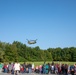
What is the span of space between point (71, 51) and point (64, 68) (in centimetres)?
13367

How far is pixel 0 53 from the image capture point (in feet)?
298

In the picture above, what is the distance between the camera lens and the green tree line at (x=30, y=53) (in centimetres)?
10312

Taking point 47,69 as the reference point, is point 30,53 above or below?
above

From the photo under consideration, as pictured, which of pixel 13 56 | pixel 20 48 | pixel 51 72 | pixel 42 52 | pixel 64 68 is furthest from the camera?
pixel 42 52

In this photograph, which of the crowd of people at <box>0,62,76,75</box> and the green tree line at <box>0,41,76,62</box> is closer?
the crowd of people at <box>0,62,76,75</box>

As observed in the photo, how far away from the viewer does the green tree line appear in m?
103

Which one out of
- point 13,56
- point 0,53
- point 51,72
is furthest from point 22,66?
point 13,56

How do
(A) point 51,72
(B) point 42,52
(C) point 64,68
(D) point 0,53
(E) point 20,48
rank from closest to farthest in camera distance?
(C) point 64,68 < (A) point 51,72 < (D) point 0,53 < (E) point 20,48 < (B) point 42,52

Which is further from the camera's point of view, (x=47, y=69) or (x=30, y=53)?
(x=30, y=53)

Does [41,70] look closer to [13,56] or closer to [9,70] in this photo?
[9,70]

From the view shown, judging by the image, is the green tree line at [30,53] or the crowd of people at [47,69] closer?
the crowd of people at [47,69]

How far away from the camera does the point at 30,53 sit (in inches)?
5320

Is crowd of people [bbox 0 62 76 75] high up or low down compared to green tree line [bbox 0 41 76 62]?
down

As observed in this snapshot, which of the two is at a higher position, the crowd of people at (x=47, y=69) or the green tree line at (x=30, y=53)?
the green tree line at (x=30, y=53)
